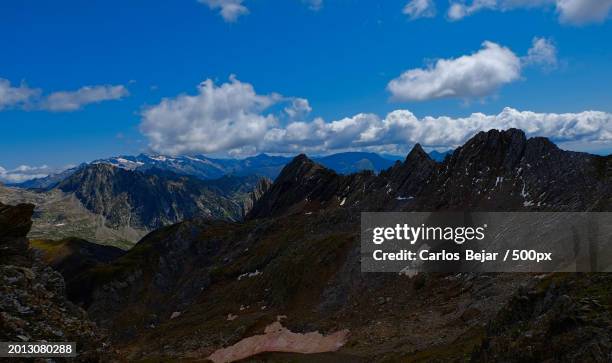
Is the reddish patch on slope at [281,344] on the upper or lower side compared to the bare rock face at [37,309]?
lower

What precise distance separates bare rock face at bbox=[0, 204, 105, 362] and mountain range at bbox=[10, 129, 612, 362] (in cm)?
2610

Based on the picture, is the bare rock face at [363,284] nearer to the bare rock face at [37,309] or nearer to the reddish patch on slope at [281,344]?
the reddish patch on slope at [281,344]

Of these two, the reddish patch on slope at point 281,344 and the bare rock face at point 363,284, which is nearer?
the bare rock face at point 363,284

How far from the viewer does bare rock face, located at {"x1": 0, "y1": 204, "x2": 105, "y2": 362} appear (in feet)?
88.7

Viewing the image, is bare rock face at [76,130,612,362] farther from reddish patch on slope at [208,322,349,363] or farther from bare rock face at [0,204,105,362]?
bare rock face at [0,204,105,362]

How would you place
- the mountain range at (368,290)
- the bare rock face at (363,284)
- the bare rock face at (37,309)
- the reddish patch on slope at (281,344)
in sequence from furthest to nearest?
the reddish patch on slope at (281,344) → the bare rock face at (363,284) → the mountain range at (368,290) → the bare rock face at (37,309)

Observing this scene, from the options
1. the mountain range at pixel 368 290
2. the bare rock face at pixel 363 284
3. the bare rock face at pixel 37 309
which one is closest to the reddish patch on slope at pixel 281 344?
the mountain range at pixel 368 290

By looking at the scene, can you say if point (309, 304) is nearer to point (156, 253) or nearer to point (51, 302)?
point (51, 302)

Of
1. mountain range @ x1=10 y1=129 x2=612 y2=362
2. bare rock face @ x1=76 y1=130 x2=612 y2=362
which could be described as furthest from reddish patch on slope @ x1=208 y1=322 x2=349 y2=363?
bare rock face @ x1=76 y1=130 x2=612 y2=362

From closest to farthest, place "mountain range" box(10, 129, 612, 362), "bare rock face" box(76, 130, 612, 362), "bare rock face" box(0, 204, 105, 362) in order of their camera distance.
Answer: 1. "bare rock face" box(0, 204, 105, 362)
2. "mountain range" box(10, 129, 612, 362)
3. "bare rock face" box(76, 130, 612, 362)

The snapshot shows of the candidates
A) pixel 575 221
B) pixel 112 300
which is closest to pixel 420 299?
pixel 575 221

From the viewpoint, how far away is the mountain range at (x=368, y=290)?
1203 inches

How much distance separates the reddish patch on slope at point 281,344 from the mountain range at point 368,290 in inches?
16.7

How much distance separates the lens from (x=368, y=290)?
7638cm
